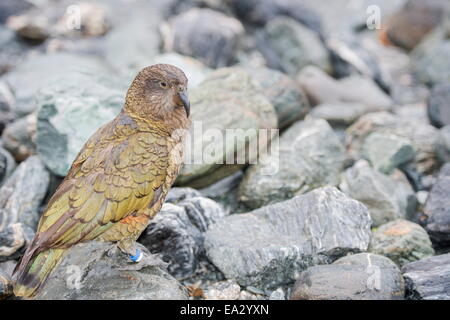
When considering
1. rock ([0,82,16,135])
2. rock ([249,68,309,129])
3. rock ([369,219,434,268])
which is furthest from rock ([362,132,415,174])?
rock ([0,82,16,135])

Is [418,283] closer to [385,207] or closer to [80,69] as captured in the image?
[385,207]

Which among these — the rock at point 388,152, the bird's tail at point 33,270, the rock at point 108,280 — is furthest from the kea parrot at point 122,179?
the rock at point 388,152

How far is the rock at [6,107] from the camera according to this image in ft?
27.8

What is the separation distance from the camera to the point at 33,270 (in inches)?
176

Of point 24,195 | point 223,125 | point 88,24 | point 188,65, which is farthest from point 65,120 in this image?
point 88,24

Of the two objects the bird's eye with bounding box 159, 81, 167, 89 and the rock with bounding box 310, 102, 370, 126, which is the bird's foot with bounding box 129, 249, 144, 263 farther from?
the rock with bounding box 310, 102, 370, 126

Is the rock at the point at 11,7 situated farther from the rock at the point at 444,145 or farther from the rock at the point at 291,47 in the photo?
the rock at the point at 444,145

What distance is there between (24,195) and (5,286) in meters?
1.92

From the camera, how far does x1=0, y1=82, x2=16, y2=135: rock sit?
8461 mm

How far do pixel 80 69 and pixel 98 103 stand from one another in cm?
111

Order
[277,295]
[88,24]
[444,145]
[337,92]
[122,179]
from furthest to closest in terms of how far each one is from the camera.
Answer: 1. [88,24]
2. [337,92]
3. [444,145]
4. [277,295]
5. [122,179]

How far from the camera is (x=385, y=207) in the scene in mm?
6789

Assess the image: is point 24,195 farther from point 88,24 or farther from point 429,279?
point 88,24

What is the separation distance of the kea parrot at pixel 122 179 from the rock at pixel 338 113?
13.4ft
